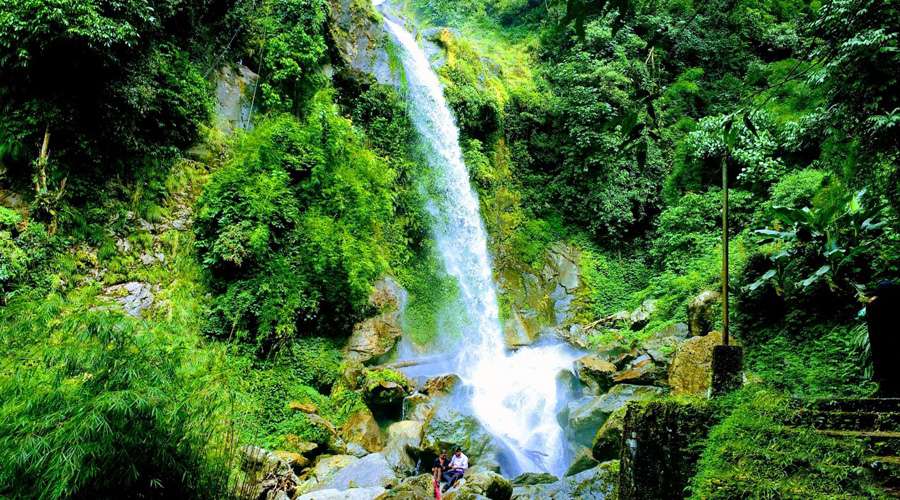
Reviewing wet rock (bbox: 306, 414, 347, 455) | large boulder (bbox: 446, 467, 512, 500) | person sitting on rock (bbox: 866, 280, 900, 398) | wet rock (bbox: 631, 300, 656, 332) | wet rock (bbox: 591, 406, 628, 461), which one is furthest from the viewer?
wet rock (bbox: 631, 300, 656, 332)

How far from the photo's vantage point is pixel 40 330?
10.0ft

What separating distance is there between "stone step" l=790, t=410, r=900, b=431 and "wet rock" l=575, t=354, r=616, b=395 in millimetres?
5598

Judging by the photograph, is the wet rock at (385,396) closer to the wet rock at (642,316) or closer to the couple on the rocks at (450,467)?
the couple on the rocks at (450,467)

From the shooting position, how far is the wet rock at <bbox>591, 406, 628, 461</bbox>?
541cm

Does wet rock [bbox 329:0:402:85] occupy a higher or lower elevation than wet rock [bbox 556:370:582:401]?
higher

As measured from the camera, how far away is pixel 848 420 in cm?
212

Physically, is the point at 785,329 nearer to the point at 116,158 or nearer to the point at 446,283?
the point at 446,283

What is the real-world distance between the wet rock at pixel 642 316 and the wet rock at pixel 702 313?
8.82ft

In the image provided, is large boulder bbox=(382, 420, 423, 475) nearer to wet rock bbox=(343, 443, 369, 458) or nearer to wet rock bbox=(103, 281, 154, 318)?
wet rock bbox=(343, 443, 369, 458)

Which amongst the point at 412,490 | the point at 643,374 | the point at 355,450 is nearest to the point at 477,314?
the point at 643,374

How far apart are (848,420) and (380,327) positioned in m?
7.53

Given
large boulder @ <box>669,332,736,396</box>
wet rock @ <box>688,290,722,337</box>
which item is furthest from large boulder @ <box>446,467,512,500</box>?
wet rock @ <box>688,290,722,337</box>

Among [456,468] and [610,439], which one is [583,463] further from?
[456,468]

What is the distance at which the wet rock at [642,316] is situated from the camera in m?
10.4
